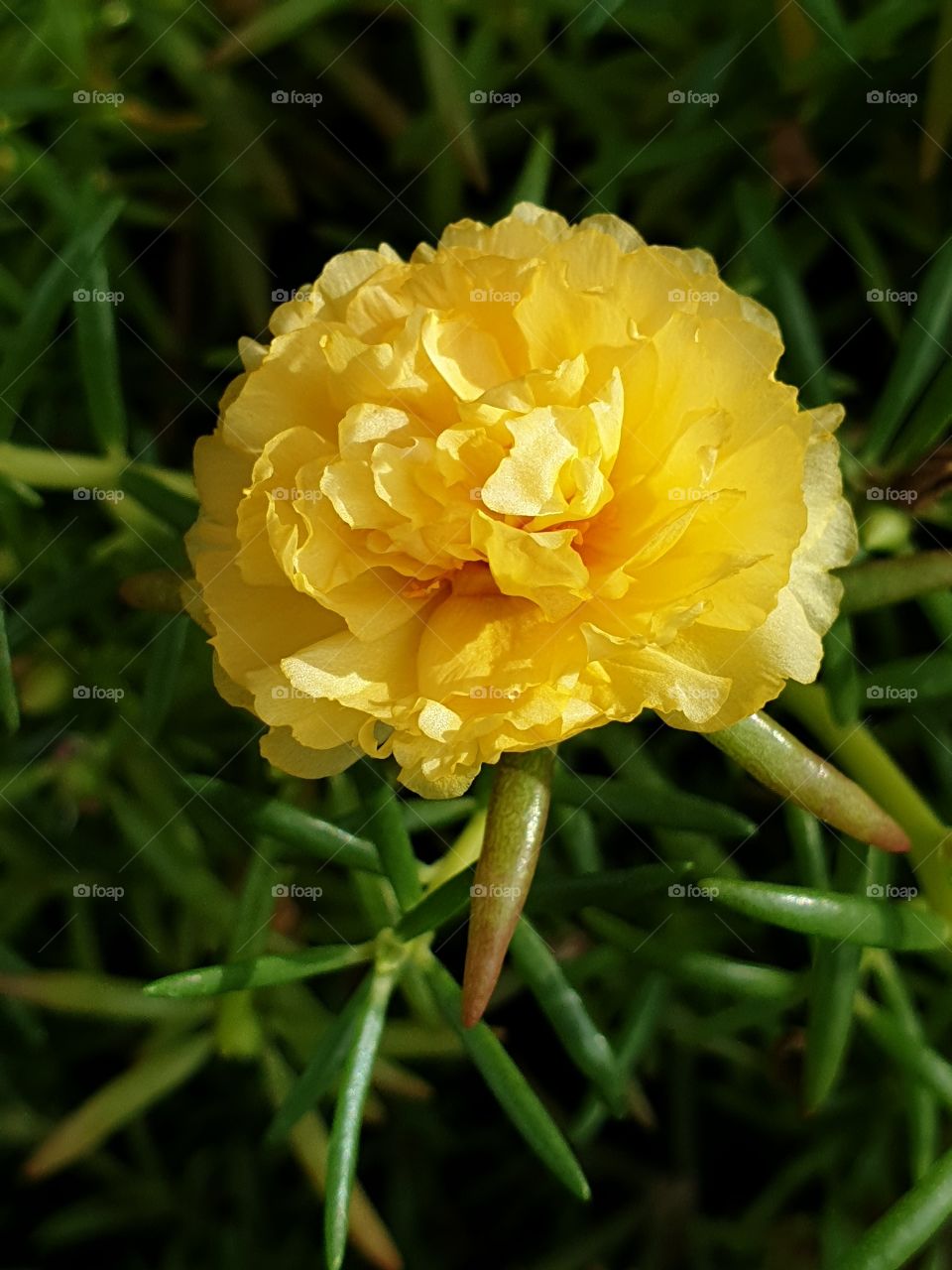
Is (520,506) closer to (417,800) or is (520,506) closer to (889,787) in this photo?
(889,787)

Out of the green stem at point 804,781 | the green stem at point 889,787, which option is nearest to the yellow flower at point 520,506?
the green stem at point 804,781

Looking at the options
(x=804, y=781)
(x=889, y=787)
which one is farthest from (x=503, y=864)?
(x=889, y=787)

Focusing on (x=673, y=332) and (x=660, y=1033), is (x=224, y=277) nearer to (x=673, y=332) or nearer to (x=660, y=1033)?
(x=673, y=332)

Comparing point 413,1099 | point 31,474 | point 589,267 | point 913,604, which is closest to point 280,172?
point 31,474

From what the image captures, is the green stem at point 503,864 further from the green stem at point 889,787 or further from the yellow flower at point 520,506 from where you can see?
the green stem at point 889,787

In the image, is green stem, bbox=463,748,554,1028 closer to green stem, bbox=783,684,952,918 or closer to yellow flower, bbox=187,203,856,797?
yellow flower, bbox=187,203,856,797

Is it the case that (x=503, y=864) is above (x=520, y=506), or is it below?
below
